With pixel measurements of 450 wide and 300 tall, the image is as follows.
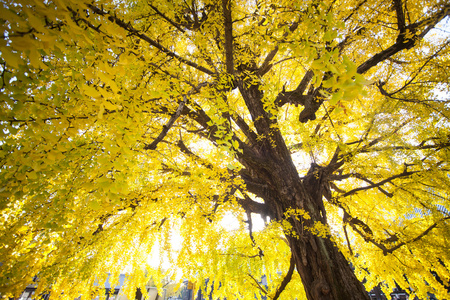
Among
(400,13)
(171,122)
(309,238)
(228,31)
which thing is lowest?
(309,238)

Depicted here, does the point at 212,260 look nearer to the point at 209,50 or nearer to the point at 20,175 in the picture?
the point at 20,175

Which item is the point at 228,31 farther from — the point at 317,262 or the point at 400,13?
the point at 317,262

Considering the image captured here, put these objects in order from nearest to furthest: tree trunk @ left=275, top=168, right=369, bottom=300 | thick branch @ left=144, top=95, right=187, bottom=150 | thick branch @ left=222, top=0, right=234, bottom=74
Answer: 1. thick branch @ left=222, top=0, right=234, bottom=74
2. thick branch @ left=144, top=95, right=187, bottom=150
3. tree trunk @ left=275, top=168, right=369, bottom=300

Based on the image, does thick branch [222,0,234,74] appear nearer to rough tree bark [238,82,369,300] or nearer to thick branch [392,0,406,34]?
rough tree bark [238,82,369,300]

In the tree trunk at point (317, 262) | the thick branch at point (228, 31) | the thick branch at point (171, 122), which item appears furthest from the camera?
the tree trunk at point (317, 262)

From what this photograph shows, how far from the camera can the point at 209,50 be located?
131 inches

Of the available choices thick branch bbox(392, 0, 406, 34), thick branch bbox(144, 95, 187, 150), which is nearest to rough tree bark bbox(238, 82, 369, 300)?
thick branch bbox(144, 95, 187, 150)

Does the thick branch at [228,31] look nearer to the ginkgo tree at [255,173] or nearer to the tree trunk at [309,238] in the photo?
the ginkgo tree at [255,173]

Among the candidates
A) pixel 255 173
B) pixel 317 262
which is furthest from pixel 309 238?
pixel 255 173

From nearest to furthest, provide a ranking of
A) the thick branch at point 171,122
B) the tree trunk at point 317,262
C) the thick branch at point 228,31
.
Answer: the thick branch at point 228,31, the thick branch at point 171,122, the tree trunk at point 317,262

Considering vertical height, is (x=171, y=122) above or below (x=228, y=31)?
below

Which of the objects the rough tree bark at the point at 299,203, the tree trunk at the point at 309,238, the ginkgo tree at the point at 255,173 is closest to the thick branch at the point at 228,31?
the ginkgo tree at the point at 255,173

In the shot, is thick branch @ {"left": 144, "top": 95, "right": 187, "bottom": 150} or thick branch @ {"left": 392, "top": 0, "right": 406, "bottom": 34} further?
thick branch @ {"left": 392, "top": 0, "right": 406, "bottom": 34}

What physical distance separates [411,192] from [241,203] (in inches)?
156
